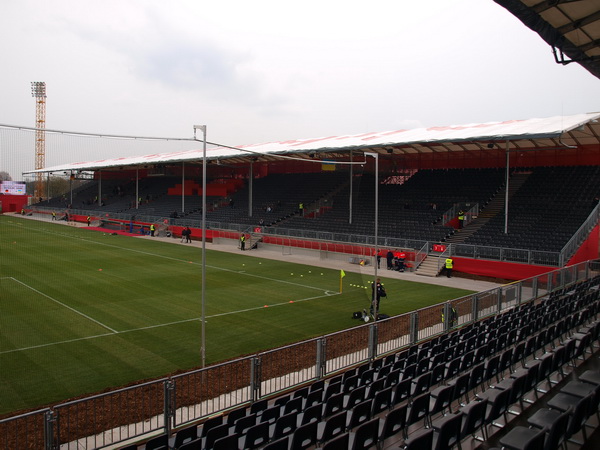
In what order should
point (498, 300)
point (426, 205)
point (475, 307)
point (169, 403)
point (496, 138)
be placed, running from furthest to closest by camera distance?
point (426, 205) → point (496, 138) → point (498, 300) → point (475, 307) → point (169, 403)

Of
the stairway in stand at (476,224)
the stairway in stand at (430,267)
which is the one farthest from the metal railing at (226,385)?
the stairway in stand at (476,224)

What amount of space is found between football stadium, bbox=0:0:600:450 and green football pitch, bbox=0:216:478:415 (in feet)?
0.39

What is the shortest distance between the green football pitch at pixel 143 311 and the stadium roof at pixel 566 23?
10.5 m

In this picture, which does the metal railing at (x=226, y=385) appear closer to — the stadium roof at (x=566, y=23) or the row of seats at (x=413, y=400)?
the row of seats at (x=413, y=400)

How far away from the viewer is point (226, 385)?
1109 cm

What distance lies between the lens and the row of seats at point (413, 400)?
6504 mm

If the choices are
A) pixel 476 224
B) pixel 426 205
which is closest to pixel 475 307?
pixel 476 224

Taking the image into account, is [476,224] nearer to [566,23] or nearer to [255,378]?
[566,23]

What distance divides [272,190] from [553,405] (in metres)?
47.0

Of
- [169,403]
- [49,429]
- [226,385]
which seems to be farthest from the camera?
[226,385]

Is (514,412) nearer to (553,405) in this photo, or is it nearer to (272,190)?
(553,405)

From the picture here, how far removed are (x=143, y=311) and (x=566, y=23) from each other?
16136 mm

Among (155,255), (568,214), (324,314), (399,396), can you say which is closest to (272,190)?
(155,255)

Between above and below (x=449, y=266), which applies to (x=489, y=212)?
above
